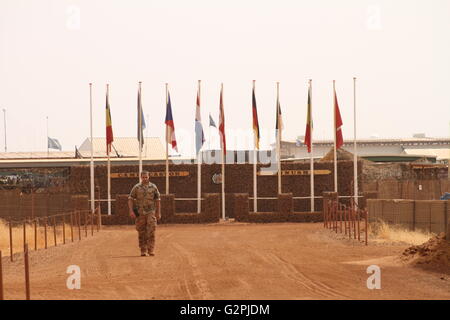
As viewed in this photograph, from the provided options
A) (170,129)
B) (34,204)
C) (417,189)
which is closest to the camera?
(34,204)

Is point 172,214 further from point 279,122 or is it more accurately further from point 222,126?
point 279,122

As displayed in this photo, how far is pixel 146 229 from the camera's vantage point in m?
17.0

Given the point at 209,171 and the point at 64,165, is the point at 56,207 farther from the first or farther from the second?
the point at 64,165

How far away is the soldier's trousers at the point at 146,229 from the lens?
16969mm

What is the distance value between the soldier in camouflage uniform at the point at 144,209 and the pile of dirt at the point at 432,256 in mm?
5386

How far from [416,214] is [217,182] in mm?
15556

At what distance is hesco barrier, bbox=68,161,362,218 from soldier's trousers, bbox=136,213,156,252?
21000mm

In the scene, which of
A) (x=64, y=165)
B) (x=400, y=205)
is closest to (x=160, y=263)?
(x=400, y=205)

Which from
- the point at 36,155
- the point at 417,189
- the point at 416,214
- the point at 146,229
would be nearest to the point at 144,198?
the point at 146,229

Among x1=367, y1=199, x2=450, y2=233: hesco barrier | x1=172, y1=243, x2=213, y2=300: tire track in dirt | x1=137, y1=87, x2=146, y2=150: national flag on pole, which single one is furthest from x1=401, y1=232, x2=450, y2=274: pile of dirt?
x1=137, y1=87, x2=146, y2=150: national flag on pole

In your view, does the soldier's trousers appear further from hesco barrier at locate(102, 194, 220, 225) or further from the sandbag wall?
hesco barrier at locate(102, 194, 220, 225)

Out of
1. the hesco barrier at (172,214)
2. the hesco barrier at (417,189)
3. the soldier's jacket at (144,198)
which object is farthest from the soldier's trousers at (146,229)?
the hesco barrier at (417,189)

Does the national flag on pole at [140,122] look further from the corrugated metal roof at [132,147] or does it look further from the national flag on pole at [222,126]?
the corrugated metal roof at [132,147]

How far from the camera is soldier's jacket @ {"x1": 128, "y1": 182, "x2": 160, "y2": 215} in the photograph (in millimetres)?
16906
